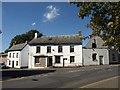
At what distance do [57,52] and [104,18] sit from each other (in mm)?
42465

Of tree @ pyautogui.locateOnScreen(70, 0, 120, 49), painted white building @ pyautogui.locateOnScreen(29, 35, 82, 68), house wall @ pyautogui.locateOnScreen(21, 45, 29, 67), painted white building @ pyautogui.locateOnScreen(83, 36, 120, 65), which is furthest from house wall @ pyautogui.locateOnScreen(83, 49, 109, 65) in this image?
tree @ pyautogui.locateOnScreen(70, 0, 120, 49)

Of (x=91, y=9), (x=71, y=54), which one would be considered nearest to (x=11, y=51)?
(x=71, y=54)

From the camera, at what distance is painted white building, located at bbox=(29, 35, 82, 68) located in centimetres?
5009

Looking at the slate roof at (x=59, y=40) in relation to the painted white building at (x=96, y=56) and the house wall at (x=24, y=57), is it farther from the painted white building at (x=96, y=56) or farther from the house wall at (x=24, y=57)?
the house wall at (x=24, y=57)

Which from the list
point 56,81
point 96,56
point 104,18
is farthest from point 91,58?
point 104,18

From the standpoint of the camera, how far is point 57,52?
167 feet

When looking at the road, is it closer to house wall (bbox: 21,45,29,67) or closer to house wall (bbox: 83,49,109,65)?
house wall (bbox: 83,49,109,65)

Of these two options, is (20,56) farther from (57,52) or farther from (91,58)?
(91,58)

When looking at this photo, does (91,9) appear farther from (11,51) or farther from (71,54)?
(11,51)

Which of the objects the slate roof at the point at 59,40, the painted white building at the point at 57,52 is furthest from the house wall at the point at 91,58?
the slate roof at the point at 59,40

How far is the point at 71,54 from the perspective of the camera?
165 ft

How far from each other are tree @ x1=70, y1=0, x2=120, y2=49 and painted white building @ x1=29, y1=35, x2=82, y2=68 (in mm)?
40931

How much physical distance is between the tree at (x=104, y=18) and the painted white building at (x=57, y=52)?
4093 cm

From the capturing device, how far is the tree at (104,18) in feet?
26.6
